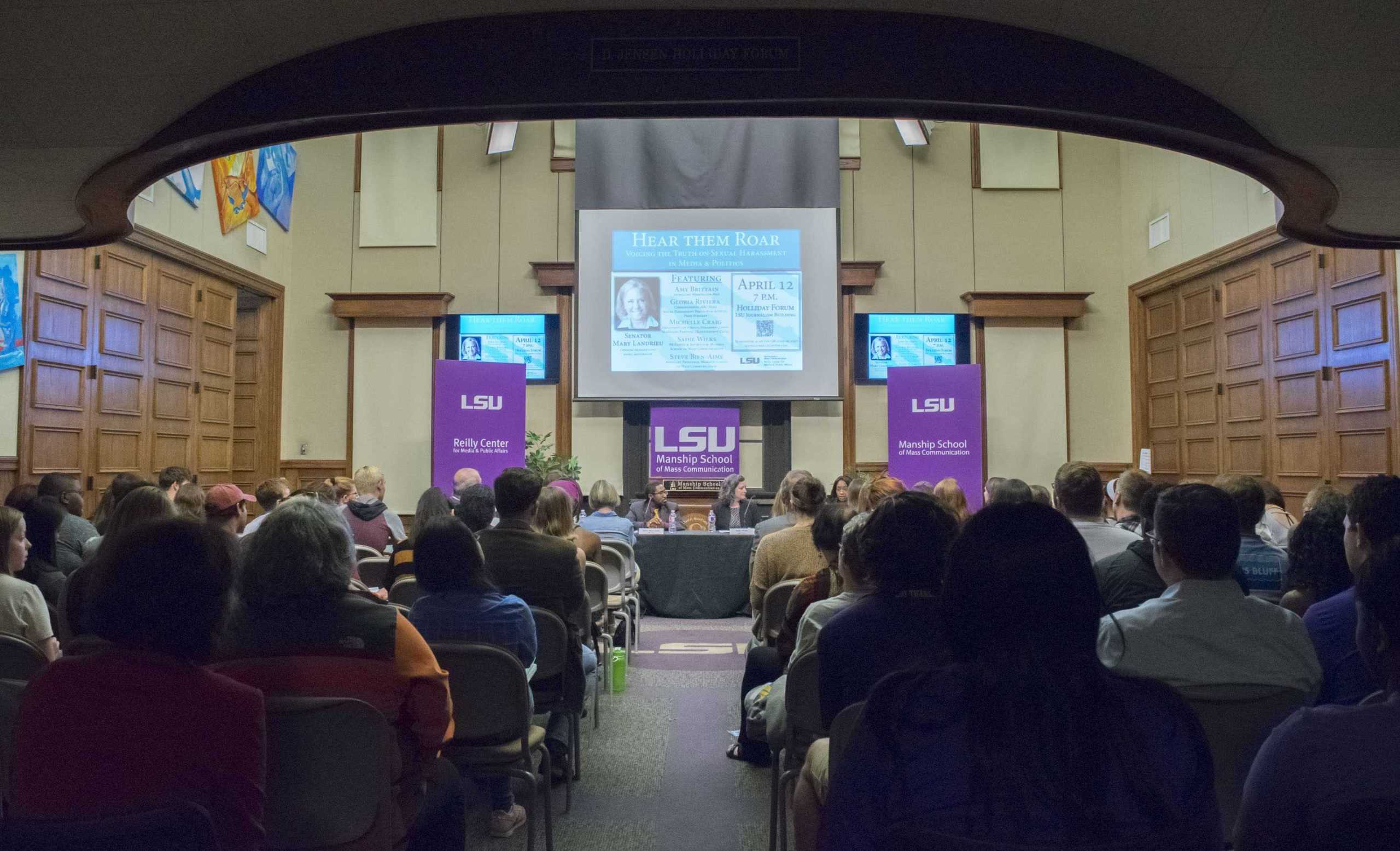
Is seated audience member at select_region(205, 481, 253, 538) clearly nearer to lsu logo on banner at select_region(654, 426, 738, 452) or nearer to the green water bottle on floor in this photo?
the green water bottle on floor

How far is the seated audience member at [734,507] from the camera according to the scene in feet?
26.5

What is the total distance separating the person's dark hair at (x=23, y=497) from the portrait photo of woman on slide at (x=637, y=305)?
5.85 meters

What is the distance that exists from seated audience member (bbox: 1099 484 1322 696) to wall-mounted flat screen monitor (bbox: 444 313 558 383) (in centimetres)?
823

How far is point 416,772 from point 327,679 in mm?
292

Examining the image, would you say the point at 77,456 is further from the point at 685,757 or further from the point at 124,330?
the point at 685,757

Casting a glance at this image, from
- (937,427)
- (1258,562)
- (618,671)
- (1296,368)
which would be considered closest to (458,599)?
(618,671)

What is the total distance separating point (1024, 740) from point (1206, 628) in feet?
3.60

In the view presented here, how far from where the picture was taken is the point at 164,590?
4.50ft

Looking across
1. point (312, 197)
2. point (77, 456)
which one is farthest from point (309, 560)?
point (312, 197)

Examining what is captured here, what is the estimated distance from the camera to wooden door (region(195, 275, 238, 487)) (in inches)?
339

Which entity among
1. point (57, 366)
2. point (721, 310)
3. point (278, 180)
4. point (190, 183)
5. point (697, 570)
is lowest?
point (697, 570)

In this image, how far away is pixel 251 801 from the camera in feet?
4.54

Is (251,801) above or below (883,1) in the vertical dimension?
below

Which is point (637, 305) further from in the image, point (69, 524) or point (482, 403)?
point (69, 524)
